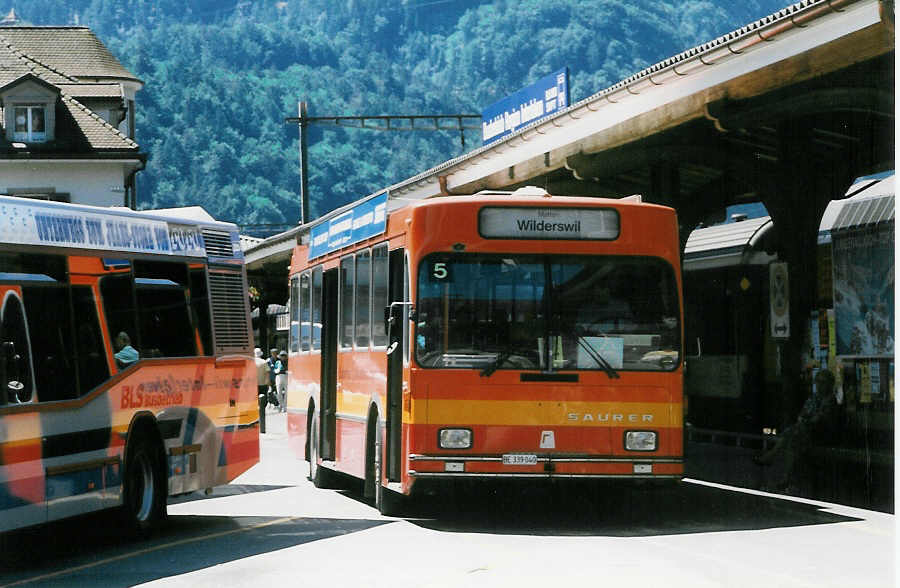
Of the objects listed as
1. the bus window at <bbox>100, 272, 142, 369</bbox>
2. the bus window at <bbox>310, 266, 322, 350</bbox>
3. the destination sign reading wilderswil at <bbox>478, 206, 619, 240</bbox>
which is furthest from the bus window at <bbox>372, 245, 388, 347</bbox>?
the bus window at <bbox>310, 266, 322, 350</bbox>

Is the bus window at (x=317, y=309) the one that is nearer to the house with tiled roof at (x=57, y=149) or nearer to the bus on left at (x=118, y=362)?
the bus on left at (x=118, y=362)

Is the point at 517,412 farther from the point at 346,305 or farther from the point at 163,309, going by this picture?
the point at 346,305

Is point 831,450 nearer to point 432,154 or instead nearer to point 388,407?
point 388,407

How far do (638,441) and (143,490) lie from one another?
3892mm

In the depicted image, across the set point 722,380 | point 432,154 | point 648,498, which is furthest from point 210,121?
point 648,498

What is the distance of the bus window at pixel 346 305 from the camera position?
16.2 meters

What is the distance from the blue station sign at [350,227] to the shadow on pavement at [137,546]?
274cm

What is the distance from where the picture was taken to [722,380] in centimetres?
2634

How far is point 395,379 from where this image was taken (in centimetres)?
1391

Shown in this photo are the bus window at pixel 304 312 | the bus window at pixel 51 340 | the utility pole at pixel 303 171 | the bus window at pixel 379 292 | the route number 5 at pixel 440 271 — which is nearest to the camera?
the bus window at pixel 51 340

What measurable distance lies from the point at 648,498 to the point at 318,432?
3.90 meters

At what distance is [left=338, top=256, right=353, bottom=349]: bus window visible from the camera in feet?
53.1

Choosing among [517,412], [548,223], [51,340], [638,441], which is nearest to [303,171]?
[548,223]

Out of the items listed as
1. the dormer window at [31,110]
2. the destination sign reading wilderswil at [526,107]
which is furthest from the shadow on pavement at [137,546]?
the dormer window at [31,110]
